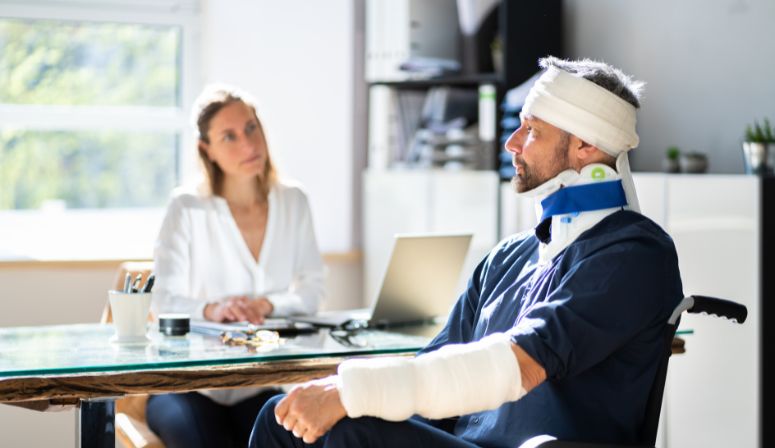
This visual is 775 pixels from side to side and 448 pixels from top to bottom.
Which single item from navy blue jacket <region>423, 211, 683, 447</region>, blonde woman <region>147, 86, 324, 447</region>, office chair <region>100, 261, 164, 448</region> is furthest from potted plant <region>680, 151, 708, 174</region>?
office chair <region>100, 261, 164, 448</region>

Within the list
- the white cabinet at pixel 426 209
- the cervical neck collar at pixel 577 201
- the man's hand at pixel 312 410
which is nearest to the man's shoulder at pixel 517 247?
the cervical neck collar at pixel 577 201

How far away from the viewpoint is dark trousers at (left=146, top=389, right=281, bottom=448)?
9.34 ft

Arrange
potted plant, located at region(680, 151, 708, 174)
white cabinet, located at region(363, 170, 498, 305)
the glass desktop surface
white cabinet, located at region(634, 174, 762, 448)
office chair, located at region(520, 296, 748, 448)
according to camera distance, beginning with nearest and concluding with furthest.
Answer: office chair, located at region(520, 296, 748, 448), the glass desktop surface, white cabinet, located at region(634, 174, 762, 448), potted plant, located at region(680, 151, 708, 174), white cabinet, located at region(363, 170, 498, 305)

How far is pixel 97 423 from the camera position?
231 centimetres

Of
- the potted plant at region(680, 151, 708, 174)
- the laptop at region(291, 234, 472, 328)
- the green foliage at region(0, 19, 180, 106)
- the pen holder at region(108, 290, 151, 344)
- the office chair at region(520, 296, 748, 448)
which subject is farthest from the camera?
the green foliage at region(0, 19, 180, 106)

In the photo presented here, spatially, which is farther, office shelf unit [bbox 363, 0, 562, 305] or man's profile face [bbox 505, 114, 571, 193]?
office shelf unit [bbox 363, 0, 562, 305]

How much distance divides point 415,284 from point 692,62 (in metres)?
1.49

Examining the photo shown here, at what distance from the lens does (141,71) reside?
494 cm

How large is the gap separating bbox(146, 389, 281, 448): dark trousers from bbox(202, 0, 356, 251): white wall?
1.98m

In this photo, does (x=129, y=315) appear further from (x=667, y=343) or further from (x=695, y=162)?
(x=695, y=162)

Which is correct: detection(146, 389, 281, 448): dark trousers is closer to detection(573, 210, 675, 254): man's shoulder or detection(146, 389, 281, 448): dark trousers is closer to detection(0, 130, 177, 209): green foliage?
detection(573, 210, 675, 254): man's shoulder

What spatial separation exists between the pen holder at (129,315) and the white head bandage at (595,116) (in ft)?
3.25

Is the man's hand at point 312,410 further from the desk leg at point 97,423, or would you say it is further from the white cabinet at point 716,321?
the white cabinet at point 716,321

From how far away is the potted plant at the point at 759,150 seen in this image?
3172 mm
